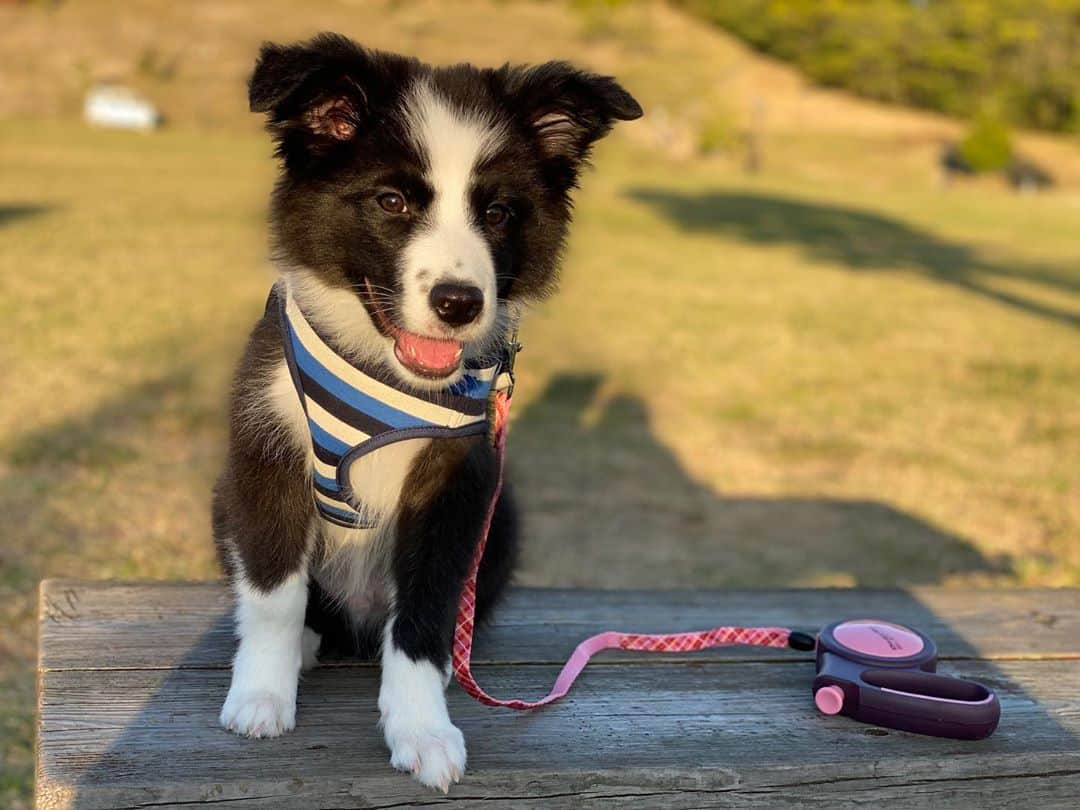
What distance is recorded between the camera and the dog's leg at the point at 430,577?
2418 millimetres

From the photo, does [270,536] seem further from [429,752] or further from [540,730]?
[540,730]

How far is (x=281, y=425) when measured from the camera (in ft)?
8.41

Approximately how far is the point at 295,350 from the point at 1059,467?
22.6ft

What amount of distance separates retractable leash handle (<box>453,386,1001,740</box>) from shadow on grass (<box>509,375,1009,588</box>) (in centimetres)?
296

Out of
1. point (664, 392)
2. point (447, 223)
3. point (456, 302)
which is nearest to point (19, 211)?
point (664, 392)

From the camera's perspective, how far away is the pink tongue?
100 inches

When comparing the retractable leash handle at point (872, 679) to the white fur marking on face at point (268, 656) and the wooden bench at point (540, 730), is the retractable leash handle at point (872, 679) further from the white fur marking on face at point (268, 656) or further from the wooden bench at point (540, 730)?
the white fur marking on face at point (268, 656)

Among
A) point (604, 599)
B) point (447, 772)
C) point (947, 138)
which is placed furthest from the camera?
point (947, 138)

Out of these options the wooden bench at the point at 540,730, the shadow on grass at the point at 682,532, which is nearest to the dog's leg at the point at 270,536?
the wooden bench at the point at 540,730

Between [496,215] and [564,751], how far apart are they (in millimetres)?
1157

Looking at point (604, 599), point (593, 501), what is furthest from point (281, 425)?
point (593, 501)

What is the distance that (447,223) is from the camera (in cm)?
250

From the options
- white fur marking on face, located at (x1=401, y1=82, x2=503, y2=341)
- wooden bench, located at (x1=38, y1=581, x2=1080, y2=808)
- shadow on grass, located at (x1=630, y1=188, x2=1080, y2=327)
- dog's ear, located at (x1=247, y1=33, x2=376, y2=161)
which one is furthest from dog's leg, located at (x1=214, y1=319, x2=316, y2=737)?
shadow on grass, located at (x1=630, y1=188, x2=1080, y2=327)

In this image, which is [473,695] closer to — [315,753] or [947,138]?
[315,753]
